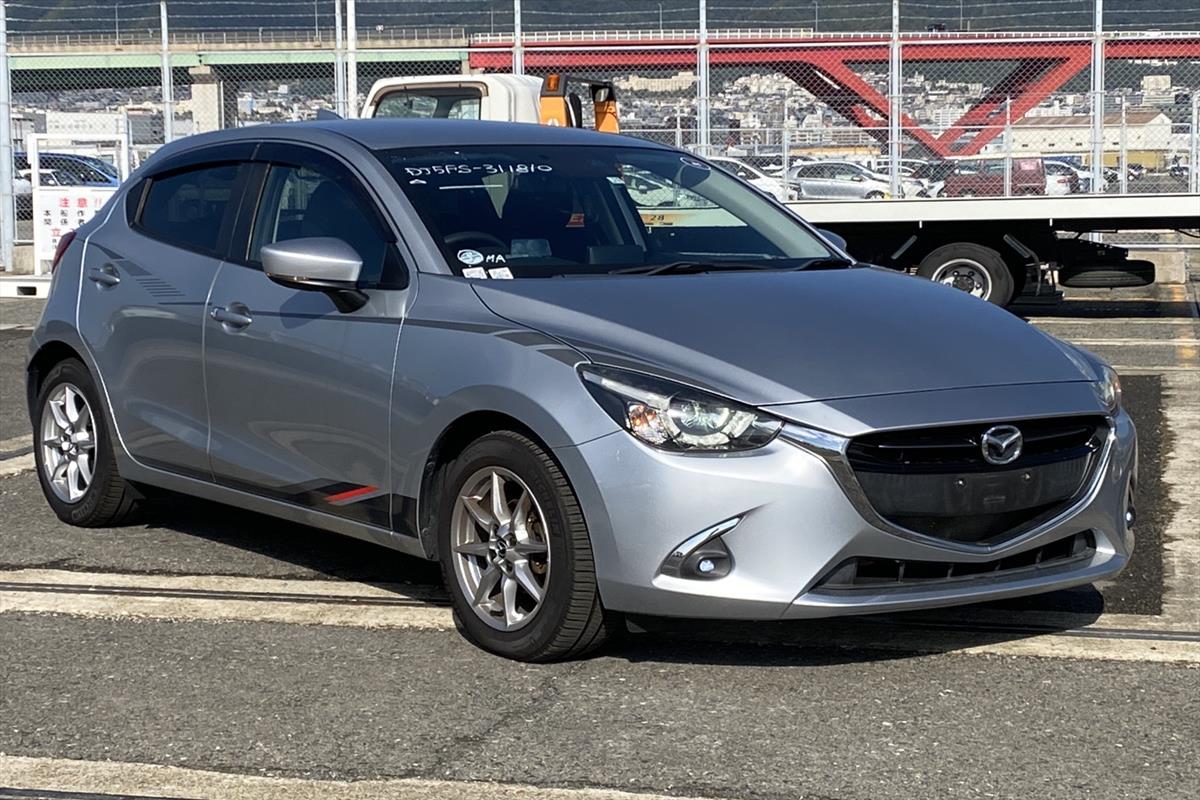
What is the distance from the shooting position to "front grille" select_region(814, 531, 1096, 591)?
4707 mm

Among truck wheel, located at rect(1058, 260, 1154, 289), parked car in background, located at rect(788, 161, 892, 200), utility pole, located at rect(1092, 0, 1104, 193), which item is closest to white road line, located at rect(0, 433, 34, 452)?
parked car in background, located at rect(788, 161, 892, 200)

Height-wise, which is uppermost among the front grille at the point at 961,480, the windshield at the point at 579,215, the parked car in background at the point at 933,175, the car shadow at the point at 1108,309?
the parked car in background at the point at 933,175

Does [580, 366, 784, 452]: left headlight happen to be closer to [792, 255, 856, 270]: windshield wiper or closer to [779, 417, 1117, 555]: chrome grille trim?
[779, 417, 1117, 555]: chrome grille trim

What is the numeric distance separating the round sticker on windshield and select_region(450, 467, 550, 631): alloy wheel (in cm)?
76

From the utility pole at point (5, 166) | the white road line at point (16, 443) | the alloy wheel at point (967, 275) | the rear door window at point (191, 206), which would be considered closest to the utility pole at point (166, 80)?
the utility pole at point (5, 166)

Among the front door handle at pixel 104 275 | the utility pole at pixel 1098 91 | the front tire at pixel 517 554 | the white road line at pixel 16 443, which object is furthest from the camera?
the utility pole at pixel 1098 91

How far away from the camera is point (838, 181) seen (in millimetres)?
17891

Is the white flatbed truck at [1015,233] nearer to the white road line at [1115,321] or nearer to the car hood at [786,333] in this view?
the white road line at [1115,321]

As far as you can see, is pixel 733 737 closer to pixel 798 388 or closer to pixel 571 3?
pixel 798 388

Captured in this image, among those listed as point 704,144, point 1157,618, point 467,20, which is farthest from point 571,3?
point 1157,618

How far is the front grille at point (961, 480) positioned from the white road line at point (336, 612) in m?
0.48

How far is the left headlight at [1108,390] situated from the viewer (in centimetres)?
515

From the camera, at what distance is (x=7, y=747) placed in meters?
4.37

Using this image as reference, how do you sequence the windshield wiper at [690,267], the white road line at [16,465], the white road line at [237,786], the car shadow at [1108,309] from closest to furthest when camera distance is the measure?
the white road line at [237,786]
the windshield wiper at [690,267]
the white road line at [16,465]
the car shadow at [1108,309]
